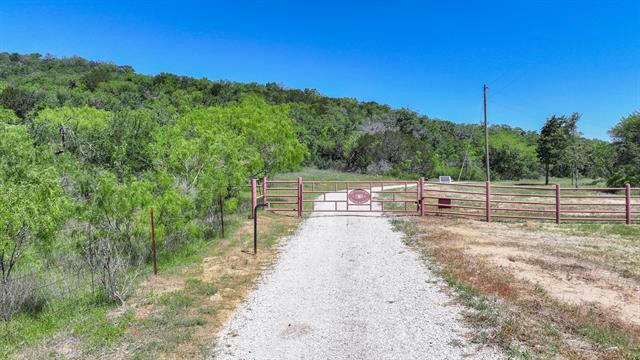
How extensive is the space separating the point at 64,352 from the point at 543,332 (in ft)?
20.6

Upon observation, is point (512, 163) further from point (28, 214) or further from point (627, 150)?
point (28, 214)

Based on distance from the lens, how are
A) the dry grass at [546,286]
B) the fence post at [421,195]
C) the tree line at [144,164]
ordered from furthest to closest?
the fence post at [421,195], the tree line at [144,164], the dry grass at [546,286]

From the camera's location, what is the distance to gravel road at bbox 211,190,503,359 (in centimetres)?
547

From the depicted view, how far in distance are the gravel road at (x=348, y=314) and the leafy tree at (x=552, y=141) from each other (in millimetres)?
40668

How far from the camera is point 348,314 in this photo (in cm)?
673

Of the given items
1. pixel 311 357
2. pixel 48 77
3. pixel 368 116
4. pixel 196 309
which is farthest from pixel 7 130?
pixel 368 116

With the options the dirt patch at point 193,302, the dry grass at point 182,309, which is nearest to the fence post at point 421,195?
the dirt patch at point 193,302

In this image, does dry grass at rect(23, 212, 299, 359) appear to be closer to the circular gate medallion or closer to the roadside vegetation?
the roadside vegetation

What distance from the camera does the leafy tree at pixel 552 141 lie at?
45031 mm

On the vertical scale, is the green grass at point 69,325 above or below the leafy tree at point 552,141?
below

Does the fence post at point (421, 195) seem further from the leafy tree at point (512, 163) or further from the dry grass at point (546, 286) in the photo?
the leafy tree at point (512, 163)

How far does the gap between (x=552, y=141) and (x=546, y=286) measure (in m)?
43.0

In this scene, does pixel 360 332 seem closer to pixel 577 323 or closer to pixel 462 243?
pixel 577 323

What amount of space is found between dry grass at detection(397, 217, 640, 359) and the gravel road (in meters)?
0.51
